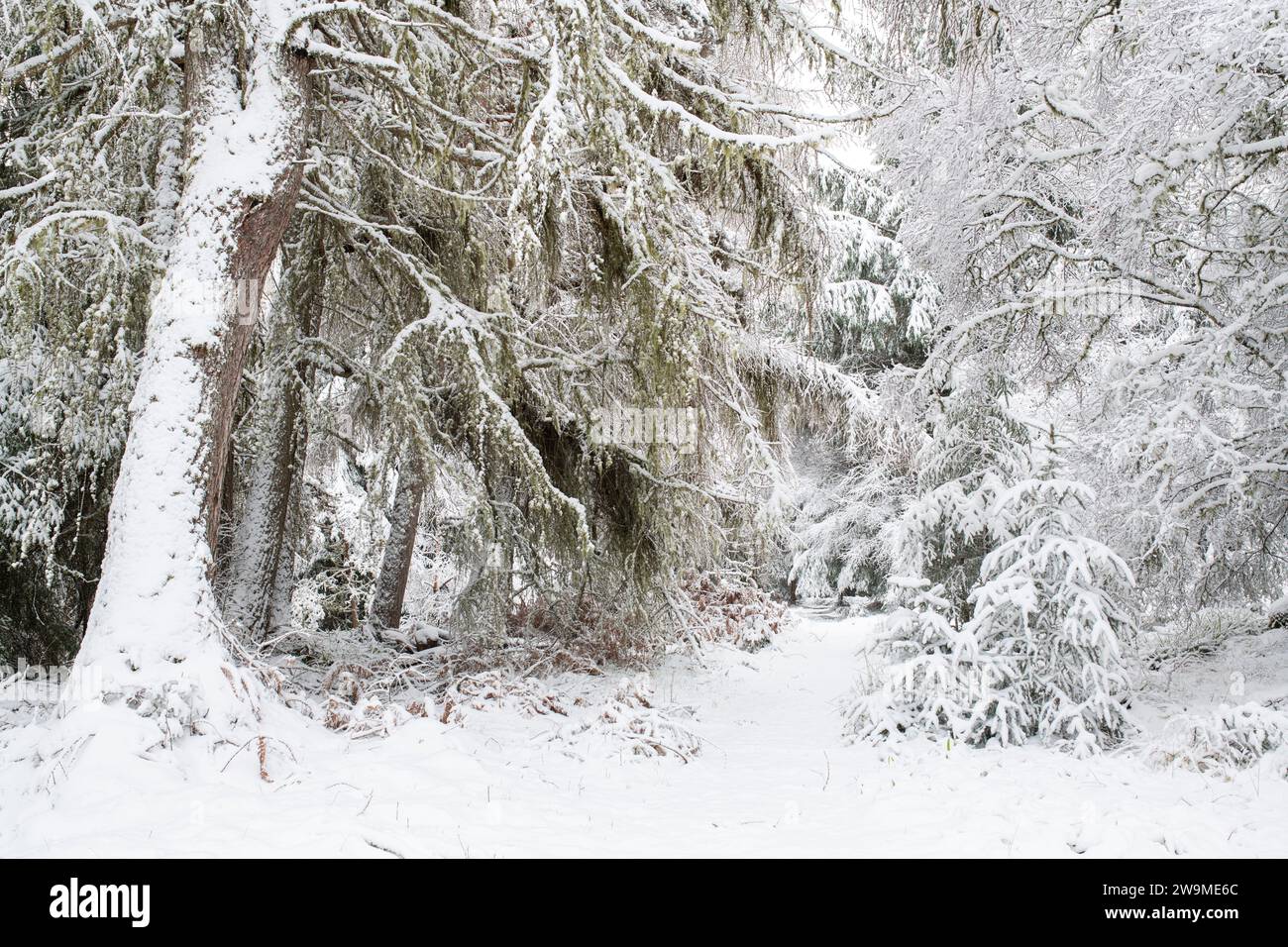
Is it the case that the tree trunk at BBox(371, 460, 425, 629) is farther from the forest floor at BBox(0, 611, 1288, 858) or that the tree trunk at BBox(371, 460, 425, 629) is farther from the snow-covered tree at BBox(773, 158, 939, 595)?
the snow-covered tree at BBox(773, 158, 939, 595)

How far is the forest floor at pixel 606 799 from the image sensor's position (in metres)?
3.01

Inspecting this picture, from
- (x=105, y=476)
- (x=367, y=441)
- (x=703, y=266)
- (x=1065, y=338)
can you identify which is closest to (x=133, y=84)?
(x=105, y=476)

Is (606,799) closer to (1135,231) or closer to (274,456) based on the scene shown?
(274,456)

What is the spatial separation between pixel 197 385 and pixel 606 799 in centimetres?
286

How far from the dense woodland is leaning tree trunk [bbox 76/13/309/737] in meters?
0.02

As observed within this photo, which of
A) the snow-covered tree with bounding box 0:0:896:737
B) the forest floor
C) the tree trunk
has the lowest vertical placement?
the forest floor

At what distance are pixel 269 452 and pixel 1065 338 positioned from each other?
6.80 metres

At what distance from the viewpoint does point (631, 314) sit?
538 centimetres

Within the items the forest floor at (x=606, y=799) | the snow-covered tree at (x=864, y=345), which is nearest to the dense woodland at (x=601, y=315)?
the forest floor at (x=606, y=799)

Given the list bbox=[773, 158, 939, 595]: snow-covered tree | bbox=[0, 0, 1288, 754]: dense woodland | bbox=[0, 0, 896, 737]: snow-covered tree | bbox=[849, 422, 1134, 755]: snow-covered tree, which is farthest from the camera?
bbox=[773, 158, 939, 595]: snow-covered tree

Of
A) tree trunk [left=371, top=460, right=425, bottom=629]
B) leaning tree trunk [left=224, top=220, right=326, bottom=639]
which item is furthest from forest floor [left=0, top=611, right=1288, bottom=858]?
tree trunk [left=371, top=460, right=425, bottom=629]

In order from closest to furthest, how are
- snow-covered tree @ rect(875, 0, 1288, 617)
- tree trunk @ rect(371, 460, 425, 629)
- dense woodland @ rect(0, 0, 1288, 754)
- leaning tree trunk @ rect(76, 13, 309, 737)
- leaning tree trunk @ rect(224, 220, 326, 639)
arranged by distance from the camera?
leaning tree trunk @ rect(76, 13, 309, 737)
dense woodland @ rect(0, 0, 1288, 754)
snow-covered tree @ rect(875, 0, 1288, 617)
leaning tree trunk @ rect(224, 220, 326, 639)
tree trunk @ rect(371, 460, 425, 629)

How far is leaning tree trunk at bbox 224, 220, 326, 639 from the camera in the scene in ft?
20.2
